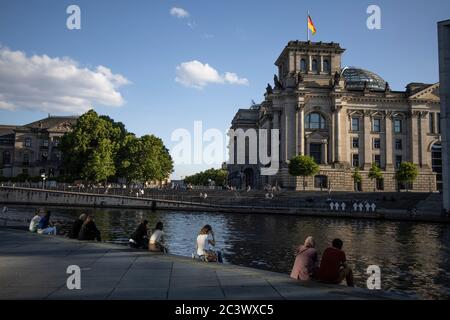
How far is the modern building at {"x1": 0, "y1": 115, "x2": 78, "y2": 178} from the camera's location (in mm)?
124000

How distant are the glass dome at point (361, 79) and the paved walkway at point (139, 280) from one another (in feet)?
336

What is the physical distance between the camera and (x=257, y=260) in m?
23.5

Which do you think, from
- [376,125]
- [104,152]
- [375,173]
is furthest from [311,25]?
[104,152]

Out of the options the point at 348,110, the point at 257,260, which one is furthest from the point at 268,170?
the point at 257,260

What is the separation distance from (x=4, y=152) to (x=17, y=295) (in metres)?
131

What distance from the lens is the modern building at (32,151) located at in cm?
12400

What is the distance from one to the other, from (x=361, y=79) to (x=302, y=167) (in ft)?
141

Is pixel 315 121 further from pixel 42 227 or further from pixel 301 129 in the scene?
pixel 42 227

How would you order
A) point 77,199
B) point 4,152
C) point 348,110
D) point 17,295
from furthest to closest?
point 4,152, point 348,110, point 77,199, point 17,295

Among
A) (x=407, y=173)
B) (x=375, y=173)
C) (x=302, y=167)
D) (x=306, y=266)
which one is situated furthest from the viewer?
(x=375, y=173)

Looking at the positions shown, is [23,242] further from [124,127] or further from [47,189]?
[124,127]

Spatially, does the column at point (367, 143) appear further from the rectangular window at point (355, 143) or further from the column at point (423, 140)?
the column at point (423, 140)

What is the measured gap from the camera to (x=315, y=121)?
9662 centimetres

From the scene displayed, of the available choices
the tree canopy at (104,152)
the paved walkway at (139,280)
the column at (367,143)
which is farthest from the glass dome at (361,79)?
the paved walkway at (139,280)
